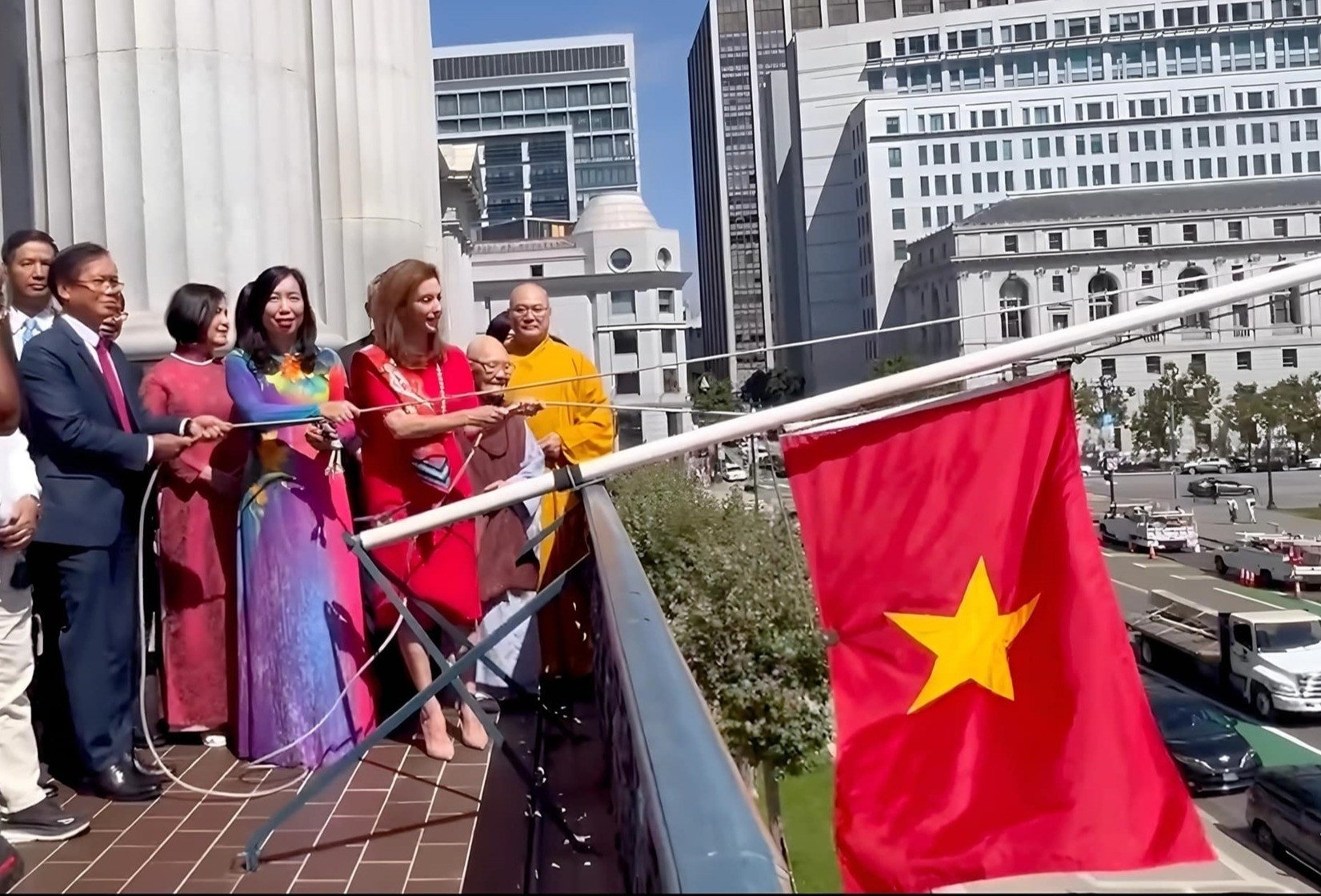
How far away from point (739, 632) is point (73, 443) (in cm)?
836

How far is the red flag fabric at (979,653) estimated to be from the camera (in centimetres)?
354

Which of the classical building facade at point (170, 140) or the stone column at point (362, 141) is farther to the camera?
the stone column at point (362, 141)

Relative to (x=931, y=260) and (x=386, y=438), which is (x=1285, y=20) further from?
(x=386, y=438)

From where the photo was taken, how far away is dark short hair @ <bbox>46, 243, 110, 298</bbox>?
459 cm

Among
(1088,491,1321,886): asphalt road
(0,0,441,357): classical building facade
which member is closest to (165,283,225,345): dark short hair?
(0,0,441,357): classical building facade

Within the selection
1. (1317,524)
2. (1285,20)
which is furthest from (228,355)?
(1285,20)

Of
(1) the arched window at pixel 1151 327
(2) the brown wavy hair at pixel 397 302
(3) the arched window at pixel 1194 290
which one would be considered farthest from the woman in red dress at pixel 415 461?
(3) the arched window at pixel 1194 290

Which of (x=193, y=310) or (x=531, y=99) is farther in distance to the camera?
(x=531, y=99)

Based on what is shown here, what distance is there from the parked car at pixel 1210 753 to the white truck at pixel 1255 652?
207 inches

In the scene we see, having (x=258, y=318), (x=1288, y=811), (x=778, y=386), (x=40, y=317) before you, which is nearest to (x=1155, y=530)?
(x=1288, y=811)

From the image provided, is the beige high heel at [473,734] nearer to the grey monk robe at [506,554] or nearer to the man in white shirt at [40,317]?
the grey monk robe at [506,554]

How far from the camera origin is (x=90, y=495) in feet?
14.6

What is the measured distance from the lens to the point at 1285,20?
4262 inches

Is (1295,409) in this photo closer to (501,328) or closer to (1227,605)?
(1227,605)
